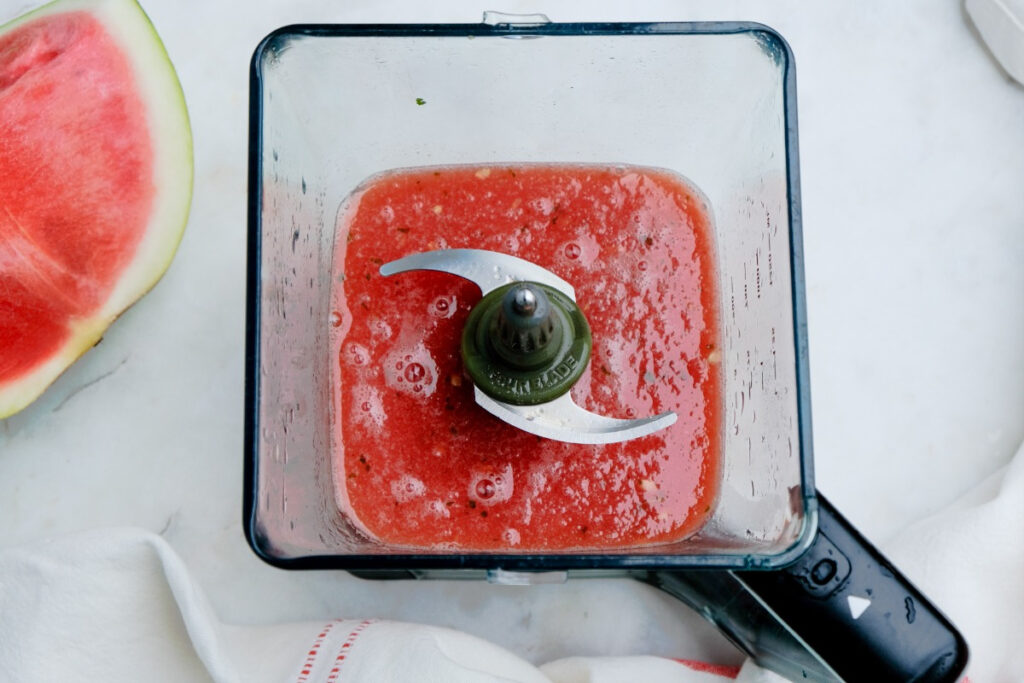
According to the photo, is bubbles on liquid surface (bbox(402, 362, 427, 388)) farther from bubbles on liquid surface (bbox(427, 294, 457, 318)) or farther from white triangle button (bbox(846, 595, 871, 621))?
white triangle button (bbox(846, 595, 871, 621))

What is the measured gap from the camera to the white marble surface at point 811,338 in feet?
3.20

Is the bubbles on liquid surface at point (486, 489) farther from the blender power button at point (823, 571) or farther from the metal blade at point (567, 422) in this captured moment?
the blender power button at point (823, 571)

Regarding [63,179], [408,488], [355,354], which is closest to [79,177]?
[63,179]

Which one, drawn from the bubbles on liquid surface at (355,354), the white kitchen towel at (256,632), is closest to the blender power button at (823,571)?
the white kitchen towel at (256,632)

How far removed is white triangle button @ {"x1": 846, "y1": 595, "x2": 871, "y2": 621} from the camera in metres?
0.77

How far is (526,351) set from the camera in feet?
2.34

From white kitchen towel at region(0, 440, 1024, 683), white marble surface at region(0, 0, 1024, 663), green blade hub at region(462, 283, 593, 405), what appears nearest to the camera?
green blade hub at region(462, 283, 593, 405)

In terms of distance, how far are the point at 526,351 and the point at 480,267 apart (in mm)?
107

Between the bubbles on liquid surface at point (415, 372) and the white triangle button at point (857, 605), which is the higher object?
the bubbles on liquid surface at point (415, 372)

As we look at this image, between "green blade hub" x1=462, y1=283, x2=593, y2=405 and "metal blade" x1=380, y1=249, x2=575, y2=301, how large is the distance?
0.02 m

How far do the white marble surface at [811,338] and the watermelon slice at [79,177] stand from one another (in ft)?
0.18

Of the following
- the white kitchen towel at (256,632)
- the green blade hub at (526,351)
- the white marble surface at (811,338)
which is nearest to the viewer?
the green blade hub at (526,351)

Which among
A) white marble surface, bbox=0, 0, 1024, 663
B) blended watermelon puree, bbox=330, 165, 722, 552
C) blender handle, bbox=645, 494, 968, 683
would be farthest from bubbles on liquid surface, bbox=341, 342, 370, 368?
blender handle, bbox=645, 494, 968, 683

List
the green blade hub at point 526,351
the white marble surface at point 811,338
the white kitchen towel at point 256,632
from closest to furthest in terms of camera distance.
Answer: the green blade hub at point 526,351, the white kitchen towel at point 256,632, the white marble surface at point 811,338
